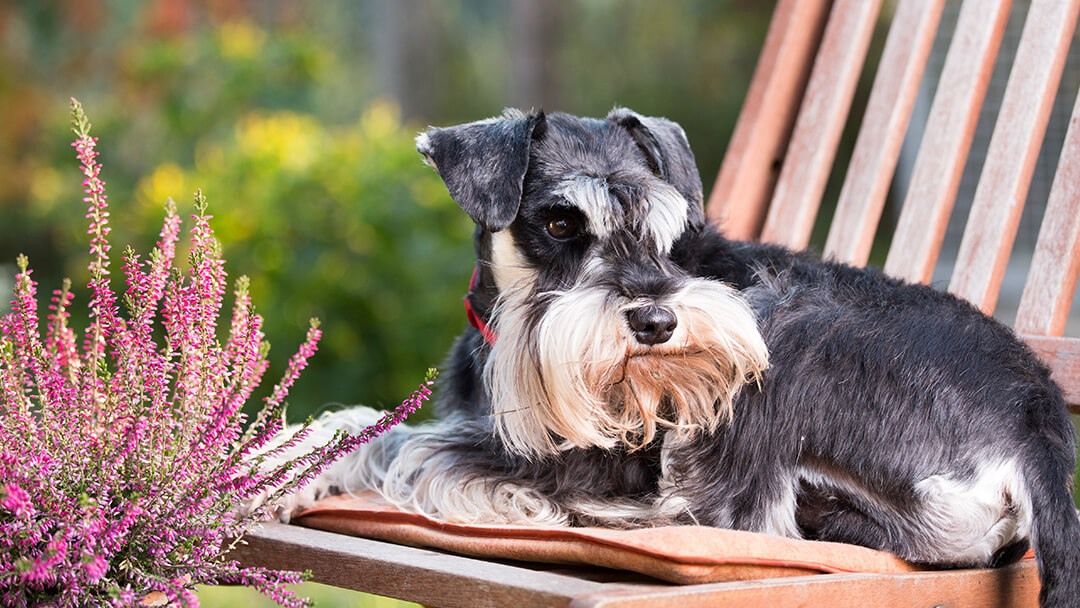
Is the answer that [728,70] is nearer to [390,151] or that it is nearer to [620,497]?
[390,151]

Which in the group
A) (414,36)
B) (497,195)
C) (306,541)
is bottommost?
(306,541)

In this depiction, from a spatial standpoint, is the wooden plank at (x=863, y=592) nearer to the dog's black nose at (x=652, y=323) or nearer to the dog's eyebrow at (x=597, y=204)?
the dog's black nose at (x=652, y=323)

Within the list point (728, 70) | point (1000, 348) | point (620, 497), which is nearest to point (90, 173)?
point (620, 497)

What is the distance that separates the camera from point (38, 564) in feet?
5.43

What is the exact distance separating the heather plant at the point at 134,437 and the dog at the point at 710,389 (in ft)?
1.34

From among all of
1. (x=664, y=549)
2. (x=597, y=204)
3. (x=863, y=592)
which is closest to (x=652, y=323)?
(x=597, y=204)

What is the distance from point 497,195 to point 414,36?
12.6 meters

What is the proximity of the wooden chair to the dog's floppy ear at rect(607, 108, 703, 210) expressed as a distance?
1.13 feet

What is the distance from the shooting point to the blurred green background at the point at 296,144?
5.53 metres

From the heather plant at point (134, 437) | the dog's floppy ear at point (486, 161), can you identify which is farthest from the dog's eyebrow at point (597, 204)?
the heather plant at point (134, 437)

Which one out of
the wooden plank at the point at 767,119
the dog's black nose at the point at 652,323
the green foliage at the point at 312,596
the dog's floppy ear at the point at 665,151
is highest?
the wooden plank at the point at 767,119

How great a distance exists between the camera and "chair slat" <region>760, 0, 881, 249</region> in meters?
3.43

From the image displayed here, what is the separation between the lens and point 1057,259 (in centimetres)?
278

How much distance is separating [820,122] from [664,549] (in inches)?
82.2
